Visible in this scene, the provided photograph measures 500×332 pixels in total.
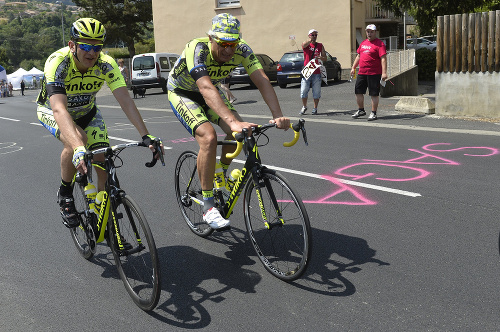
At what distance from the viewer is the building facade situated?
30.6 m

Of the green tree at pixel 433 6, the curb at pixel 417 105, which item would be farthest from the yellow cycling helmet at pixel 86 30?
the green tree at pixel 433 6

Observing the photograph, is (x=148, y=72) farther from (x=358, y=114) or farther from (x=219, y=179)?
(x=219, y=179)

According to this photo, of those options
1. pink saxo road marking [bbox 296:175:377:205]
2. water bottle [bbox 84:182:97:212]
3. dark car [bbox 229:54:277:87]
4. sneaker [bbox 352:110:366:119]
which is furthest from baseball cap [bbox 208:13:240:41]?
dark car [bbox 229:54:277:87]

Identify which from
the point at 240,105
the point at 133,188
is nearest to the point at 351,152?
the point at 133,188

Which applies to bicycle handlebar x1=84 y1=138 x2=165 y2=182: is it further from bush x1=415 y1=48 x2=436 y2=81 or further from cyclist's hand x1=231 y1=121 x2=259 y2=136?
bush x1=415 y1=48 x2=436 y2=81

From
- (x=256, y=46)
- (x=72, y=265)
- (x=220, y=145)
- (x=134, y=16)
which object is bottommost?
(x=72, y=265)

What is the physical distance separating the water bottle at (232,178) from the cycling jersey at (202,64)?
2.70 feet

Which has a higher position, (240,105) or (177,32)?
(177,32)

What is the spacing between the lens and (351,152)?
9156mm

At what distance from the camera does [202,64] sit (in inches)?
181

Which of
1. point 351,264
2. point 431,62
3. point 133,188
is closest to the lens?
point 351,264

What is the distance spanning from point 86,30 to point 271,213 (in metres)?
1.90

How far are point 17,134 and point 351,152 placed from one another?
9.16 m

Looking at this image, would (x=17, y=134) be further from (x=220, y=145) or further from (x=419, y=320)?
(x=419, y=320)
